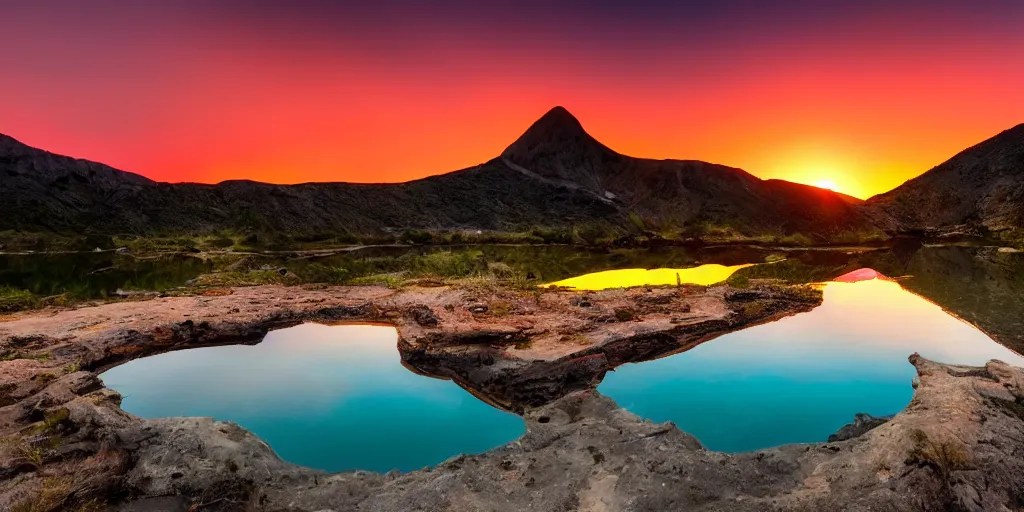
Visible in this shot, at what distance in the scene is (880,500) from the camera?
17.1ft

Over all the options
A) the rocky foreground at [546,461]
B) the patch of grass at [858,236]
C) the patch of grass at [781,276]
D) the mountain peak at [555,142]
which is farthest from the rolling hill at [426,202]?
the rocky foreground at [546,461]

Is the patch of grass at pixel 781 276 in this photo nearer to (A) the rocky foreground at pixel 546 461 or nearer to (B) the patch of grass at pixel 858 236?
(A) the rocky foreground at pixel 546 461

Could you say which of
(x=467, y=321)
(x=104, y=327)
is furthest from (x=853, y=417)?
(x=104, y=327)

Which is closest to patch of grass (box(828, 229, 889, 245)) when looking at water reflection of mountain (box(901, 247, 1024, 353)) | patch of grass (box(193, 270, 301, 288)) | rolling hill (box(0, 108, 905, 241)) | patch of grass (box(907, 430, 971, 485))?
rolling hill (box(0, 108, 905, 241))

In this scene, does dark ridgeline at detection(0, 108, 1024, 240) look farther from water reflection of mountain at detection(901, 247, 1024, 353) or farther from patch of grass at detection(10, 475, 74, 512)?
patch of grass at detection(10, 475, 74, 512)

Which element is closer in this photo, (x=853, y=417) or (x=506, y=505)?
(x=506, y=505)

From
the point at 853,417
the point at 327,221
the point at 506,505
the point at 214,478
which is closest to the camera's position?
the point at 506,505

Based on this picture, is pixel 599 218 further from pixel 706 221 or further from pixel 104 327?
pixel 104 327

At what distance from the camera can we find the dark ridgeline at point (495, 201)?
110125 mm

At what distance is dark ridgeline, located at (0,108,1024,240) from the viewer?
110 meters

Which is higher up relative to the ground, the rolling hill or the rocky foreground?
the rolling hill

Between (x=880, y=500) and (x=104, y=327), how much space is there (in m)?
17.1

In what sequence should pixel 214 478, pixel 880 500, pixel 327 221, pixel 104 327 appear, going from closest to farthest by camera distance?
pixel 880 500, pixel 214 478, pixel 104 327, pixel 327 221

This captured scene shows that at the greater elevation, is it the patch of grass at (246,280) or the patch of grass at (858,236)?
the patch of grass at (858,236)
